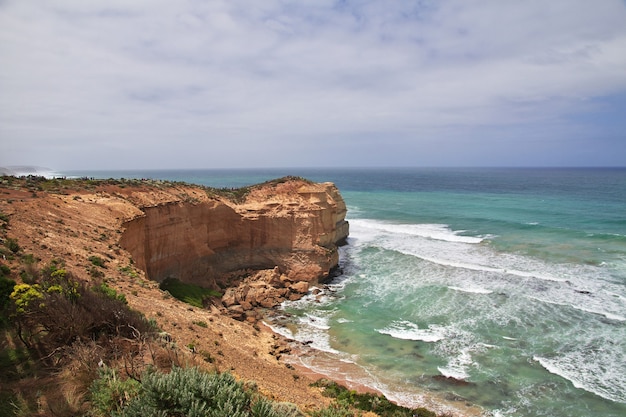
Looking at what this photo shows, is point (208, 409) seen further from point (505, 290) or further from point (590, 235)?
point (590, 235)

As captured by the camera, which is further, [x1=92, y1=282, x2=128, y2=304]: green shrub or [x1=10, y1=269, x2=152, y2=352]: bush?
[x1=92, y1=282, x2=128, y2=304]: green shrub

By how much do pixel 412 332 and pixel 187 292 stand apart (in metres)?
14.5

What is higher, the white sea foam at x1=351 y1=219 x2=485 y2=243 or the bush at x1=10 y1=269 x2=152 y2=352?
the bush at x1=10 y1=269 x2=152 y2=352

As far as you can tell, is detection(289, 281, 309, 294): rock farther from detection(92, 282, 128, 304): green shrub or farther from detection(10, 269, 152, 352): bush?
detection(10, 269, 152, 352): bush

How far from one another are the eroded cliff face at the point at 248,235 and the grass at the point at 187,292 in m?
0.61

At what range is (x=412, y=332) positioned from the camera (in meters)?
22.5

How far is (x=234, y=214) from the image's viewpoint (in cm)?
3128

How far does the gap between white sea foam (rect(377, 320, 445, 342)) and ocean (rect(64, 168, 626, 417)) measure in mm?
61

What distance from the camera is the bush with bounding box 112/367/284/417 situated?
673 centimetres

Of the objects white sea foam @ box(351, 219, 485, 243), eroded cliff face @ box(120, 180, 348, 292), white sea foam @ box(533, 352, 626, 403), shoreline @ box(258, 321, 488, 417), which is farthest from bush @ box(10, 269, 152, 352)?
white sea foam @ box(351, 219, 485, 243)

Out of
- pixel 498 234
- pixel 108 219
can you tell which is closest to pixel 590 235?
pixel 498 234

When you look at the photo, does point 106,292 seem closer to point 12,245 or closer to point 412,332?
point 12,245

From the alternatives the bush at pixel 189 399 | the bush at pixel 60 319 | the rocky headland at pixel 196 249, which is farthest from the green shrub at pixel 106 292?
the bush at pixel 189 399

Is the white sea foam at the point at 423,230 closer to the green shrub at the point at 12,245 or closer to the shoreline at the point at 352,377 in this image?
the shoreline at the point at 352,377
